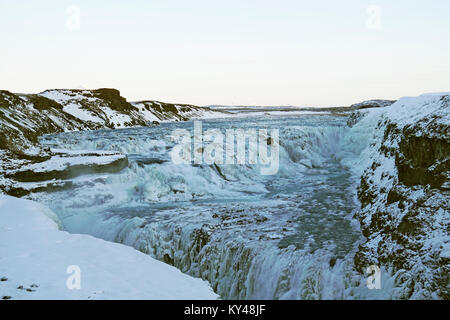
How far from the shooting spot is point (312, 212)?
517 inches

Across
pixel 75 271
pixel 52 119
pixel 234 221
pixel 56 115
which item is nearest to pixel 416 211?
pixel 234 221

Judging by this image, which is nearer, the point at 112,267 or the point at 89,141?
the point at 112,267

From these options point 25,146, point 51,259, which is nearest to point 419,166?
point 51,259

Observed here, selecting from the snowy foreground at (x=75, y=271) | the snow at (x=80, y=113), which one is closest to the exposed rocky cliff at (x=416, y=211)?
the snowy foreground at (x=75, y=271)

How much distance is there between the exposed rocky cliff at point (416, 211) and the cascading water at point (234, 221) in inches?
21.9

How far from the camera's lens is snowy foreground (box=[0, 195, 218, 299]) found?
6152 millimetres

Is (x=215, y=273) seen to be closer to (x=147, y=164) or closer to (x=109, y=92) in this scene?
(x=147, y=164)

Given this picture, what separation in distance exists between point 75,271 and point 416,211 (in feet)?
25.2

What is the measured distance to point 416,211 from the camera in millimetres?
8648

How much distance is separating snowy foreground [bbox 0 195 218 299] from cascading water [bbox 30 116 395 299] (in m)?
2.16

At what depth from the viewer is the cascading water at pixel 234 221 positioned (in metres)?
8.73

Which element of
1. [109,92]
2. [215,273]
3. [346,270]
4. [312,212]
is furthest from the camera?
[109,92]

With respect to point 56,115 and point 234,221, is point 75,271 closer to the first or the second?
point 234,221

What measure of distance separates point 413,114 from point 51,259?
41.9ft
